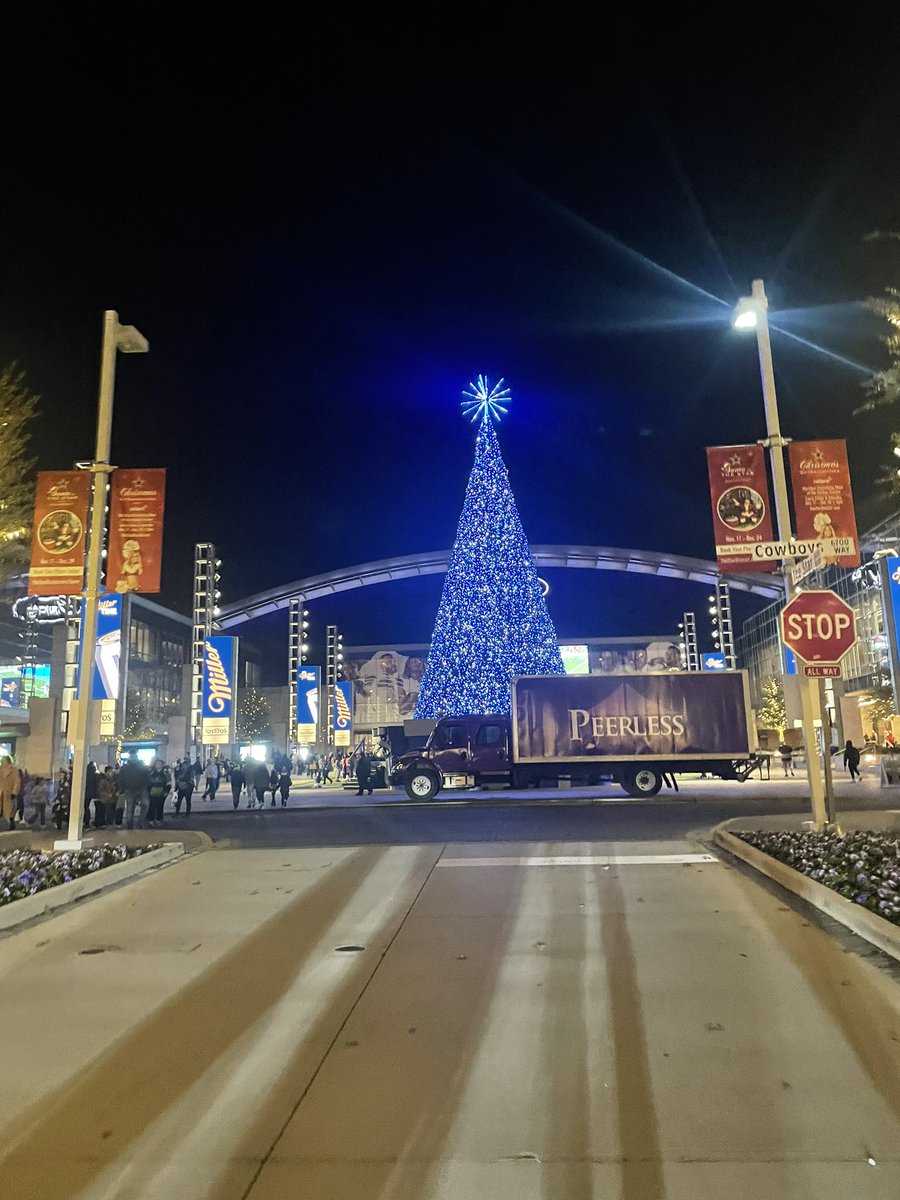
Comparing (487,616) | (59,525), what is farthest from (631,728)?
(59,525)

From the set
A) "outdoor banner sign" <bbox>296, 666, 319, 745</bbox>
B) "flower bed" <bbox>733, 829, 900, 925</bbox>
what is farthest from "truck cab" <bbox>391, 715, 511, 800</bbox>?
"outdoor banner sign" <bbox>296, 666, 319, 745</bbox>

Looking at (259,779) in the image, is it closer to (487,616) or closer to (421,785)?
(421,785)

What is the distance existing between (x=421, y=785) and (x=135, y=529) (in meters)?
14.1

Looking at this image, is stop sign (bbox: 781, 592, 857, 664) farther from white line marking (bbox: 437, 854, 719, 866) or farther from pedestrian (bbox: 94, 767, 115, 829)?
pedestrian (bbox: 94, 767, 115, 829)

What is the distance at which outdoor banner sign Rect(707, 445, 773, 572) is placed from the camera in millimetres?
12766

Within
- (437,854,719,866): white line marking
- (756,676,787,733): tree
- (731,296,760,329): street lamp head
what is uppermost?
(731,296,760,329): street lamp head

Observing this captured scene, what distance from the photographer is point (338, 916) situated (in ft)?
27.5

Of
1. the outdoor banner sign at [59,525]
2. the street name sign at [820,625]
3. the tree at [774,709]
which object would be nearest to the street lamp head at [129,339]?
the outdoor banner sign at [59,525]

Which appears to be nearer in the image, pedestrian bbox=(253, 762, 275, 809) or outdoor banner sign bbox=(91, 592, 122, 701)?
pedestrian bbox=(253, 762, 275, 809)

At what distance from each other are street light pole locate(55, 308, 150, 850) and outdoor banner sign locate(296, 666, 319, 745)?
119 feet

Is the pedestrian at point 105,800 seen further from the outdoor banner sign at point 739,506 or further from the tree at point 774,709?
the tree at point 774,709

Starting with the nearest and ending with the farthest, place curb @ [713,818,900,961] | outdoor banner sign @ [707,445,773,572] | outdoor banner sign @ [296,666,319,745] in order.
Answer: curb @ [713,818,900,961], outdoor banner sign @ [707,445,773,572], outdoor banner sign @ [296,666,319,745]

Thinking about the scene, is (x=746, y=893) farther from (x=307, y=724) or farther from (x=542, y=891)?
(x=307, y=724)

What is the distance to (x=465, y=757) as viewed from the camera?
26203 mm
